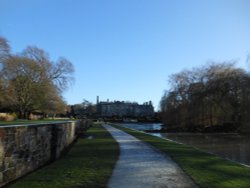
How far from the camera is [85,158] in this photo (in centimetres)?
1427

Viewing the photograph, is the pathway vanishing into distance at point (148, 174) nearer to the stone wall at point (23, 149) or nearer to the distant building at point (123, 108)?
the stone wall at point (23, 149)

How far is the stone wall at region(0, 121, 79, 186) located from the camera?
9188 mm

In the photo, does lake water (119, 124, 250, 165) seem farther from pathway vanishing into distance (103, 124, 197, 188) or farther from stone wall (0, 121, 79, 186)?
stone wall (0, 121, 79, 186)

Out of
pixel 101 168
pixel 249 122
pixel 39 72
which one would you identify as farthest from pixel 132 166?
pixel 39 72

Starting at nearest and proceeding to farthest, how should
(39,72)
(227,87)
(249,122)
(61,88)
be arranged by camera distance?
(249,122)
(227,87)
(39,72)
(61,88)

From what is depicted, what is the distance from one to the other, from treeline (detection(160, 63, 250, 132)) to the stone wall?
3760 cm

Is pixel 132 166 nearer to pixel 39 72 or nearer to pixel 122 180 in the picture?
pixel 122 180

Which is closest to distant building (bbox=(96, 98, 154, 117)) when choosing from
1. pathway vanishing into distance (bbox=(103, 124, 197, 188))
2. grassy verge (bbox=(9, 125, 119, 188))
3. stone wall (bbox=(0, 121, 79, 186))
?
stone wall (bbox=(0, 121, 79, 186))

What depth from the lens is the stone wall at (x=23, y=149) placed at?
9188mm

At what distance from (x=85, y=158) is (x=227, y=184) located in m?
6.24

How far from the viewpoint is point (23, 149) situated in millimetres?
10477

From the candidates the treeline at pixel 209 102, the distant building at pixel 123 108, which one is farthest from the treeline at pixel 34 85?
the distant building at pixel 123 108

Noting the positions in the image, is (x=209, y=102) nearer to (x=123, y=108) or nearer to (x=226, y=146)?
(x=226, y=146)

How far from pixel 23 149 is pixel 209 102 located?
1801 inches
